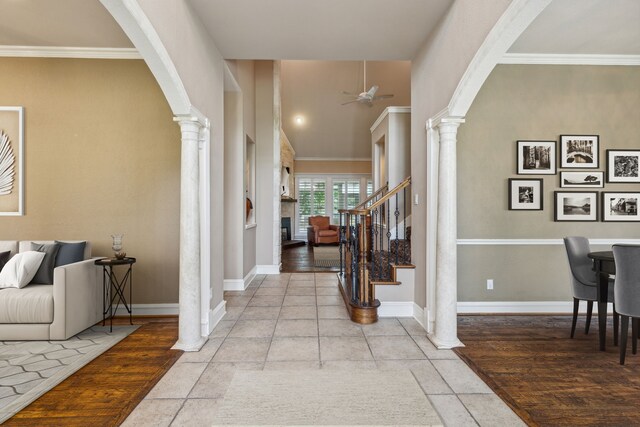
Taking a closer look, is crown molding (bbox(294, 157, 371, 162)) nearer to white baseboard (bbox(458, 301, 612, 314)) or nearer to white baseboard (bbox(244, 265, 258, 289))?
white baseboard (bbox(244, 265, 258, 289))

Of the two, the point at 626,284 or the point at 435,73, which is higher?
the point at 435,73

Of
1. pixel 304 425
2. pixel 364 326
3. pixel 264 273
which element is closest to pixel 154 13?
pixel 304 425

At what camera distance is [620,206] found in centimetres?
417

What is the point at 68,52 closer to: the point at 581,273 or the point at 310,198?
the point at 581,273

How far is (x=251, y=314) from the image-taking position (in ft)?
13.3

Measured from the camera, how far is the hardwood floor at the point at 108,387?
2062 millimetres

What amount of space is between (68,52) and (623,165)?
6.69m

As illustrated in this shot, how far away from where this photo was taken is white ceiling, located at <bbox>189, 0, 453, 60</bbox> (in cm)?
304

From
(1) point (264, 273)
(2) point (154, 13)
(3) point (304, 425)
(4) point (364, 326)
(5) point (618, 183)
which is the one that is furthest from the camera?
(1) point (264, 273)

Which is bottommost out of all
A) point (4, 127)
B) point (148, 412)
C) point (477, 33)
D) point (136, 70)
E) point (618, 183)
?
point (148, 412)

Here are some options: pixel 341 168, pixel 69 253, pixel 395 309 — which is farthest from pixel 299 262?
pixel 341 168

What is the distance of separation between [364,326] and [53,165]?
4.00 m

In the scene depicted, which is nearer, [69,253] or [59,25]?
[59,25]

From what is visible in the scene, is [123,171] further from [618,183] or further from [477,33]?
[618,183]
